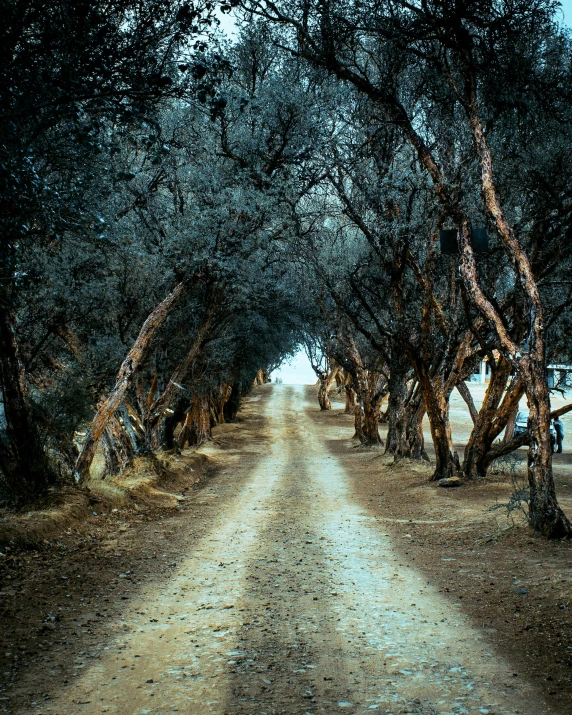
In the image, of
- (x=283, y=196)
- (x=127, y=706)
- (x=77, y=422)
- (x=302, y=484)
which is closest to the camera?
(x=127, y=706)

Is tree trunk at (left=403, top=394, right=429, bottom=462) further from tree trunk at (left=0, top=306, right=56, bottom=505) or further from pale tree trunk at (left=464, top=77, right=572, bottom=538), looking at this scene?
tree trunk at (left=0, top=306, right=56, bottom=505)

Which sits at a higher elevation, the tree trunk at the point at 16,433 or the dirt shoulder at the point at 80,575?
the tree trunk at the point at 16,433

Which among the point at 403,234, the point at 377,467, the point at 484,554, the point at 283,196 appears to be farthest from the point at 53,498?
the point at 377,467

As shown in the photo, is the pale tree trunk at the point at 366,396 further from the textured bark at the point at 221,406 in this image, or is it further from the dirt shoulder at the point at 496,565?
the textured bark at the point at 221,406

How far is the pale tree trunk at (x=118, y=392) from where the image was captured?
13133 mm

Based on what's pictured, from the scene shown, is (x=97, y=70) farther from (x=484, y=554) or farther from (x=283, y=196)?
(x=283, y=196)

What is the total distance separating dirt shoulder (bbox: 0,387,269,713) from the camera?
569cm

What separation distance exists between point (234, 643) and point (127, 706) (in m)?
1.53

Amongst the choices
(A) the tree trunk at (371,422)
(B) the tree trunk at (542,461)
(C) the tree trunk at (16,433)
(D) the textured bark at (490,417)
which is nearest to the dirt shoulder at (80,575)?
(C) the tree trunk at (16,433)

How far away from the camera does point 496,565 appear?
899 centimetres

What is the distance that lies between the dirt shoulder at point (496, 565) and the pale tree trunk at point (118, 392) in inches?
228

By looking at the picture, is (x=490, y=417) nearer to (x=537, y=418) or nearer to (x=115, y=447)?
(x=537, y=418)

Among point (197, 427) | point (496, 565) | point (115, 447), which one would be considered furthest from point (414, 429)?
point (197, 427)

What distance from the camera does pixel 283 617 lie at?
277 inches
